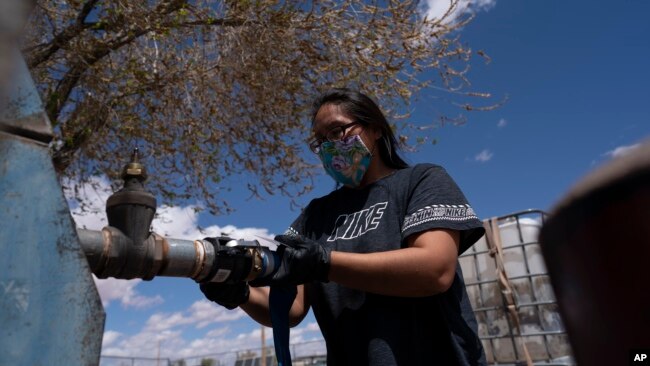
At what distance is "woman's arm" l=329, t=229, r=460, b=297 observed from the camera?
1.62 m

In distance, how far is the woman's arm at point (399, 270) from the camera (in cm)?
162

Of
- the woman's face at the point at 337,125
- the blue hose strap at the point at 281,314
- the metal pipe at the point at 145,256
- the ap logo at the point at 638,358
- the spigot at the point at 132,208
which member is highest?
the woman's face at the point at 337,125

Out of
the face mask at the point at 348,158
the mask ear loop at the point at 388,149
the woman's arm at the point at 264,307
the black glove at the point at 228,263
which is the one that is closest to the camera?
the black glove at the point at 228,263

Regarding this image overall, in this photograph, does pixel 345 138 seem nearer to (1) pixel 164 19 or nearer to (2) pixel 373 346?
(2) pixel 373 346

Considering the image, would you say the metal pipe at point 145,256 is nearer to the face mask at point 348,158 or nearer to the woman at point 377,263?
the woman at point 377,263

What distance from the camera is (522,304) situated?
592 cm

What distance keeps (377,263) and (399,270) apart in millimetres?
71

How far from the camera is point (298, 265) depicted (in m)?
1.55

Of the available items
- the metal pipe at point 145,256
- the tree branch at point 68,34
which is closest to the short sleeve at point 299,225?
the metal pipe at point 145,256

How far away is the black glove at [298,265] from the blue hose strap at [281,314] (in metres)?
0.16

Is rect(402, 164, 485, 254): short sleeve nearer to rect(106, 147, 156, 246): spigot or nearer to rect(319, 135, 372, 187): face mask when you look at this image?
rect(319, 135, 372, 187): face mask

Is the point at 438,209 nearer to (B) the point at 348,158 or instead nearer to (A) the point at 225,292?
(B) the point at 348,158

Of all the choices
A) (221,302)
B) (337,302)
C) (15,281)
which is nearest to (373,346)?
(337,302)

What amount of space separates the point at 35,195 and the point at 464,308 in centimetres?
148
